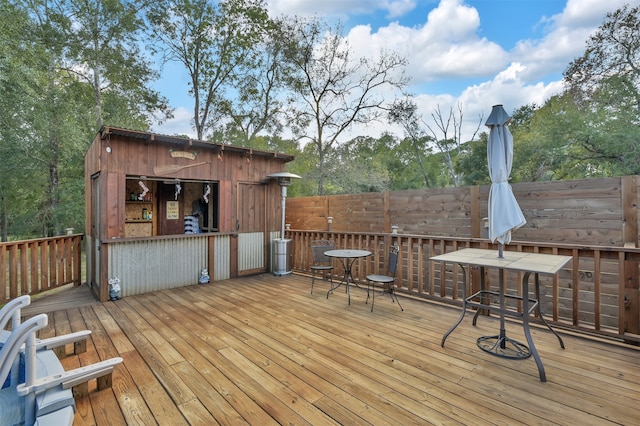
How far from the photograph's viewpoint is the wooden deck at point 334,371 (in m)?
1.88

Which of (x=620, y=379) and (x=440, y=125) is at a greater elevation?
(x=440, y=125)

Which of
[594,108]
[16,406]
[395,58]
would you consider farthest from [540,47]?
[16,406]

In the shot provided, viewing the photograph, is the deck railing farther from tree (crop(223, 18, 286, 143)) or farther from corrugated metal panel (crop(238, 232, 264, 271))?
tree (crop(223, 18, 286, 143))

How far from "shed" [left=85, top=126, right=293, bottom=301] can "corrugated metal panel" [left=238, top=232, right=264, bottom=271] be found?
21mm

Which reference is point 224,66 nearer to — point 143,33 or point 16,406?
point 143,33

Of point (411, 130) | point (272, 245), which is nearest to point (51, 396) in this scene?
point (272, 245)

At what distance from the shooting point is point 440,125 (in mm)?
12562

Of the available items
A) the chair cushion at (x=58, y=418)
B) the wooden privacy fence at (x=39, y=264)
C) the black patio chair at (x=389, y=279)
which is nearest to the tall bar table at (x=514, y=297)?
the black patio chair at (x=389, y=279)

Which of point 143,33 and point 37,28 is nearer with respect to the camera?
point 37,28

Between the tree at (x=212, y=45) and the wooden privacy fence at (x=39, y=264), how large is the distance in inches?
304

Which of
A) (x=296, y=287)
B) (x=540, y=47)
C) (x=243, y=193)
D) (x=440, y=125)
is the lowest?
(x=296, y=287)

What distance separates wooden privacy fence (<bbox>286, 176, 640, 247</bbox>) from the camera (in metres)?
3.31

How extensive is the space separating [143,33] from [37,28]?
2.83m

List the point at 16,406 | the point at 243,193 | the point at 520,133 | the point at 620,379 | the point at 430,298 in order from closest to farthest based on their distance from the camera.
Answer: the point at 16,406, the point at 620,379, the point at 430,298, the point at 243,193, the point at 520,133
